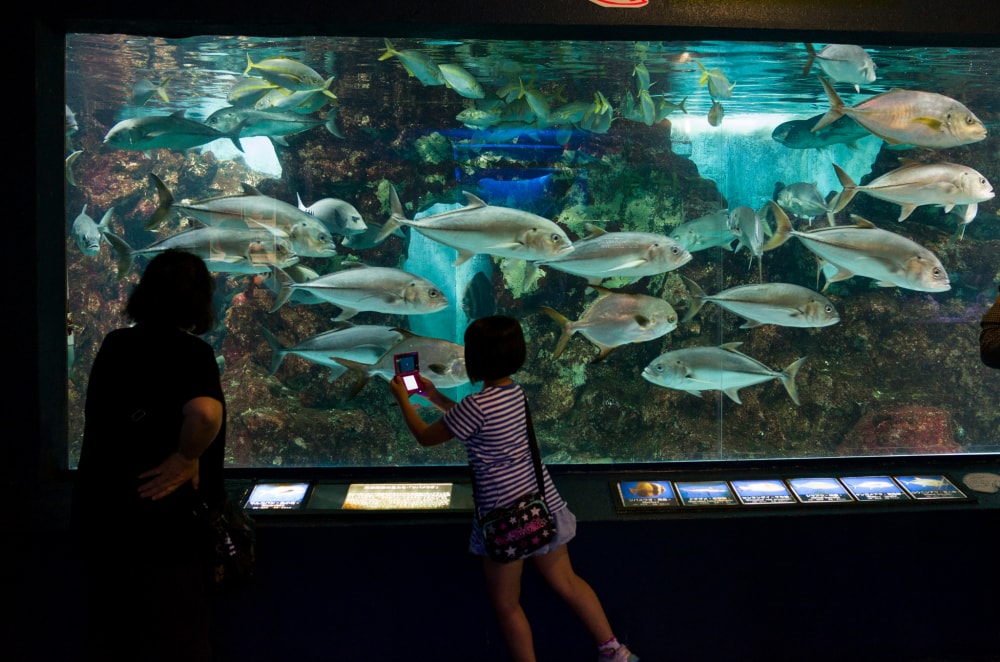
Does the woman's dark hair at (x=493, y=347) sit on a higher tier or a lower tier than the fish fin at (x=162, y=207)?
A: lower

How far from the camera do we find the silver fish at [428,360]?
142 inches

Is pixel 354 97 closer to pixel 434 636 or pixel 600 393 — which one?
pixel 600 393

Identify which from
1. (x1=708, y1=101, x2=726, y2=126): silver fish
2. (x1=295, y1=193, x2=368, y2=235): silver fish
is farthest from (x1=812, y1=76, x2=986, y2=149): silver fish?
(x1=295, y1=193, x2=368, y2=235): silver fish

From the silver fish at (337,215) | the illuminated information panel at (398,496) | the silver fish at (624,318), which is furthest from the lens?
the silver fish at (337,215)

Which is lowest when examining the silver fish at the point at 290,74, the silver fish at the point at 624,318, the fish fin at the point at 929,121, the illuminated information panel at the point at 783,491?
the illuminated information panel at the point at 783,491

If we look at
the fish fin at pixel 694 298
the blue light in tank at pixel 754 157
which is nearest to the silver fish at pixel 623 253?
the fish fin at pixel 694 298

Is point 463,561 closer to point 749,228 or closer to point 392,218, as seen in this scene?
point 392,218

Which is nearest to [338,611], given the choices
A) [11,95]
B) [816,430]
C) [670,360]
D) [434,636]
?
[434,636]

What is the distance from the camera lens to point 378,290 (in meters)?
3.64

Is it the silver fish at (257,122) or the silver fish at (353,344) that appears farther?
the silver fish at (257,122)

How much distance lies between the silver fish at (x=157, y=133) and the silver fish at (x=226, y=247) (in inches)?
23.2

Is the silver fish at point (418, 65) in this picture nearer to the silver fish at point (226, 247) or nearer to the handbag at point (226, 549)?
the silver fish at point (226, 247)

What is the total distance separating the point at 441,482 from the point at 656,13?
103 inches

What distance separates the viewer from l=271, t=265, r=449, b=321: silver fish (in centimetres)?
364
